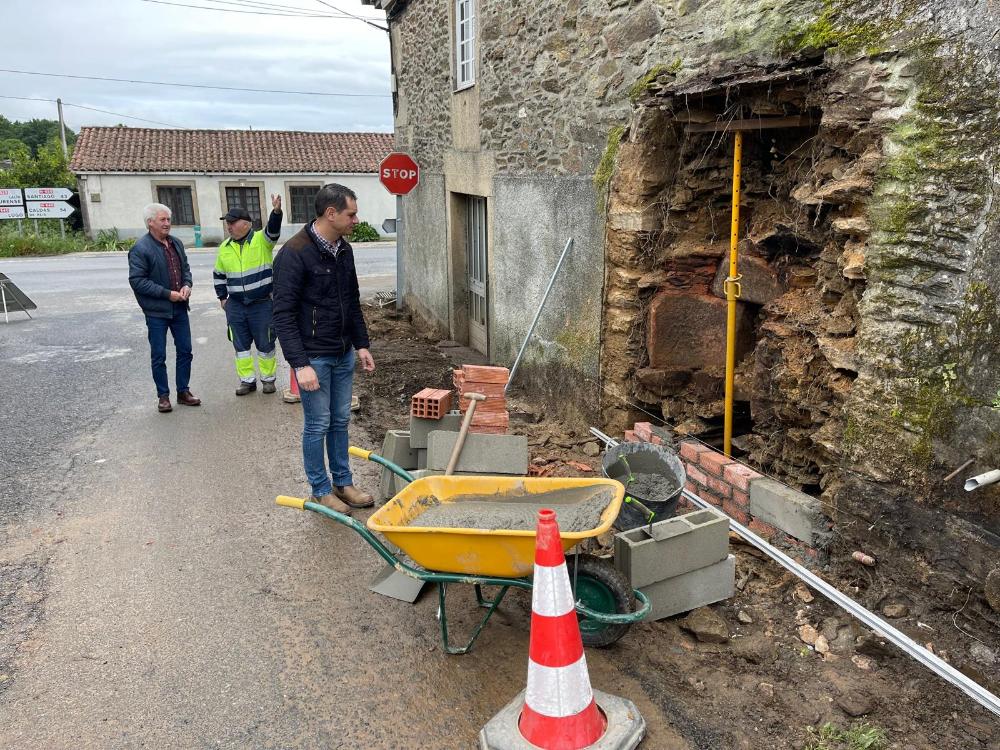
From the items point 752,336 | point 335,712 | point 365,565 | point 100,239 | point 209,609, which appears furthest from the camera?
point 100,239

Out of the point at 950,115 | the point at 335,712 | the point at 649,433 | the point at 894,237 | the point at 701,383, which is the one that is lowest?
the point at 335,712

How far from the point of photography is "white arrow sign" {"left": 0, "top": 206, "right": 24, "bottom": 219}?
2945 cm

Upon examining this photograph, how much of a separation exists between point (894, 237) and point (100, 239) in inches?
Answer: 1287

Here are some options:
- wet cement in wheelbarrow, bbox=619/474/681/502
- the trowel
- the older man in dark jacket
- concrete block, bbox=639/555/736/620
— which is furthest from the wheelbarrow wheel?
the older man in dark jacket

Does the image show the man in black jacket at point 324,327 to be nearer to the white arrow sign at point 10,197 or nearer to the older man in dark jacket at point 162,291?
the older man in dark jacket at point 162,291

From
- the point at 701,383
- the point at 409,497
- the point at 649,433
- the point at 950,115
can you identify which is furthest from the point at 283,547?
the point at 950,115

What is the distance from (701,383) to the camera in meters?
5.49

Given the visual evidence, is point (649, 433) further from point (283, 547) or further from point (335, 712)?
point (335, 712)

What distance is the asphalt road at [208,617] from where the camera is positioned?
3.15 metres

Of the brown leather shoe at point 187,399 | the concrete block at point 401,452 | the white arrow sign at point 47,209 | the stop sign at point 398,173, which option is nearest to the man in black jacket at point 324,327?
the concrete block at point 401,452

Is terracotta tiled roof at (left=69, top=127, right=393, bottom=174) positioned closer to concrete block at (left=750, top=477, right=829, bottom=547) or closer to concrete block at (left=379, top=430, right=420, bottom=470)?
concrete block at (left=379, top=430, right=420, bottom=470)

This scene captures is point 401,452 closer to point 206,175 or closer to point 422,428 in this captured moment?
point 422,428

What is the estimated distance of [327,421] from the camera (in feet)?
16.4

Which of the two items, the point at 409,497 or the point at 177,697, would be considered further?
the point at 409,497
